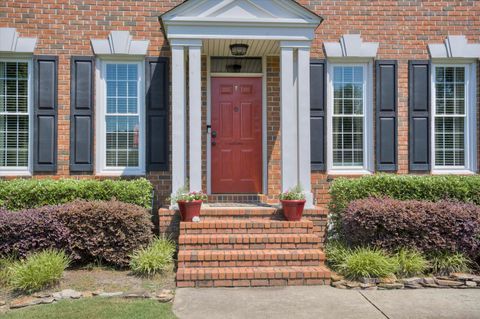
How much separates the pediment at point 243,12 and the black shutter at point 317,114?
4.26ft

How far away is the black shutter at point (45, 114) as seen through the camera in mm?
7914

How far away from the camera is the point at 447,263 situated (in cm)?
608

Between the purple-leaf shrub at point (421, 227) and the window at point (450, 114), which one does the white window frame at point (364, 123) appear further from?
the purple-leaf shrub at point (421, 227)

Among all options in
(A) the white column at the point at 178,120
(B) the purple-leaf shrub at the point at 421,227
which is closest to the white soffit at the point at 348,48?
(A) the white column at the point at 178,120

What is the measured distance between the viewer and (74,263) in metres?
6.44

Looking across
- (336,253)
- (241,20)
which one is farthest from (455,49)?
(336,253)

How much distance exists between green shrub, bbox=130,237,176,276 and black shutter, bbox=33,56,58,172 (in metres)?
2.78

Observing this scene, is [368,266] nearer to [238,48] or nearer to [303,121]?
[303,121]

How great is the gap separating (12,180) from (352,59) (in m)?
6.33

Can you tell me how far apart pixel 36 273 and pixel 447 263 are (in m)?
5.15

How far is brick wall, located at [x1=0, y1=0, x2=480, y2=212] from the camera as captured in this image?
316 inches

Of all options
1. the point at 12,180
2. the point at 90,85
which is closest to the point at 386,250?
the point at 90,85

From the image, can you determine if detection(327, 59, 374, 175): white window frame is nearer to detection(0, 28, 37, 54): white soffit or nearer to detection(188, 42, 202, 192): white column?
detection(188, 42, 202, 192): white column

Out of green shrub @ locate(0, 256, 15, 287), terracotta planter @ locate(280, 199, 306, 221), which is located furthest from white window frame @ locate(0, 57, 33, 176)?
terracotta planter @ locate(280, 199, 306, 221)
